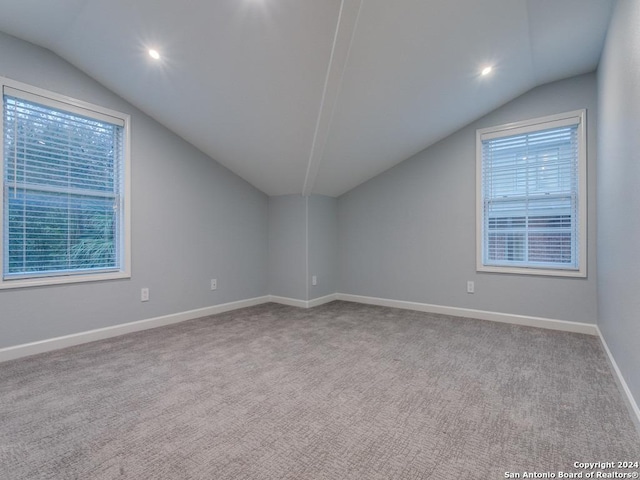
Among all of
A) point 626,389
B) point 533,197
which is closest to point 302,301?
point 533,197

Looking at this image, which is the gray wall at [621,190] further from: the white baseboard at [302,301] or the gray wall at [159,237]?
the gray wall at [159,237]

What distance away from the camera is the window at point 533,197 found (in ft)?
11.1

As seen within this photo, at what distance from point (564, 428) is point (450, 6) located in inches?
107

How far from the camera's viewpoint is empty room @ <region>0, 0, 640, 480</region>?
5.33ft

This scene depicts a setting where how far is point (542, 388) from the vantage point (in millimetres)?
2102

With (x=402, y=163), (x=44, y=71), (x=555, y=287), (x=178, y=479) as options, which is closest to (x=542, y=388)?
(x=555, y=287)

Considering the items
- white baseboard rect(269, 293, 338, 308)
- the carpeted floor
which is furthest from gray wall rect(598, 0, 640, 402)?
white baseboard rect(269, 293, 338, 308)

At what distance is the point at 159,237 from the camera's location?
3.55 metres

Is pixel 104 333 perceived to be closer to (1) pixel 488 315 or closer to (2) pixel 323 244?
(2) pixel 323 244

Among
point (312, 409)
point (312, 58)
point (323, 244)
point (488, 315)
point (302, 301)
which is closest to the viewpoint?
point (312, 409)

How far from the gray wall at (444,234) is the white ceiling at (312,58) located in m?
0.25

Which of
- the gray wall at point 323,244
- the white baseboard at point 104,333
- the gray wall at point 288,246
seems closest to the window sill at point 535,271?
the gray wall at point 323,244

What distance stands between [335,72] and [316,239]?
2417 mm

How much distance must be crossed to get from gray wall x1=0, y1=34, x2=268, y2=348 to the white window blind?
160 millimetres
